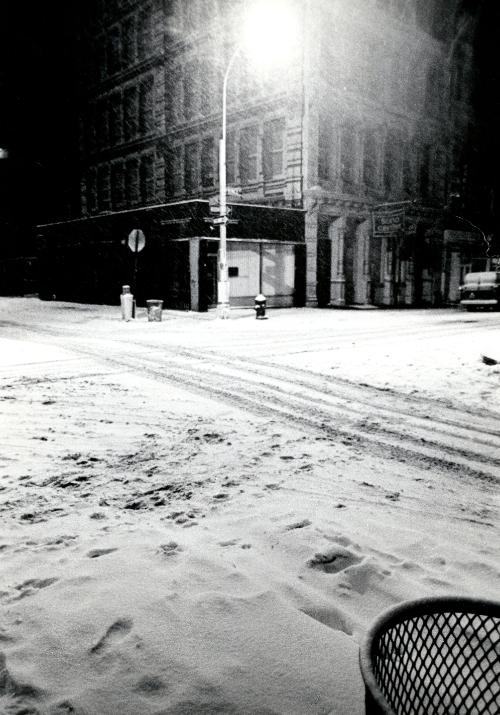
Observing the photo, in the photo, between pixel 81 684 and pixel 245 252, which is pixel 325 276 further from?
pixel 81 684

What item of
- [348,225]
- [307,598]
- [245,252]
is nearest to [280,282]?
[245,252]

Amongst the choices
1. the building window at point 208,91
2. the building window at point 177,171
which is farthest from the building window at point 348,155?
the building window at point 177,171

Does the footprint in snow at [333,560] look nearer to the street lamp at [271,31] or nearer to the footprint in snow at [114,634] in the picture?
the footprint in snow at [114,634]

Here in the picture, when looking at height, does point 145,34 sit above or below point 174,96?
above

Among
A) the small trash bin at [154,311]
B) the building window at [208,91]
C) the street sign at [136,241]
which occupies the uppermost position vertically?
the building window at [208,91]

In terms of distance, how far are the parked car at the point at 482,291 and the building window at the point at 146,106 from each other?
2147cm

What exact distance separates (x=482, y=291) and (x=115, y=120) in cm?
2663

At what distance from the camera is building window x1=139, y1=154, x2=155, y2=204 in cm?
3506

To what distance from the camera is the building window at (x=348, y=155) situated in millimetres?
28778

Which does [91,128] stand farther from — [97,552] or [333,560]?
[333,560]

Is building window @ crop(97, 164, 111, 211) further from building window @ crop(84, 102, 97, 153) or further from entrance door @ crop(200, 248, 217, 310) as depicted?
entrance door @ crop(200, 248, 217, 310)

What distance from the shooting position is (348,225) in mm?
30141

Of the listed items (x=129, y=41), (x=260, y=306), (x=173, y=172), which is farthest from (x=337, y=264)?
(x=129, y=41)

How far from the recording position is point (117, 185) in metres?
38.2
